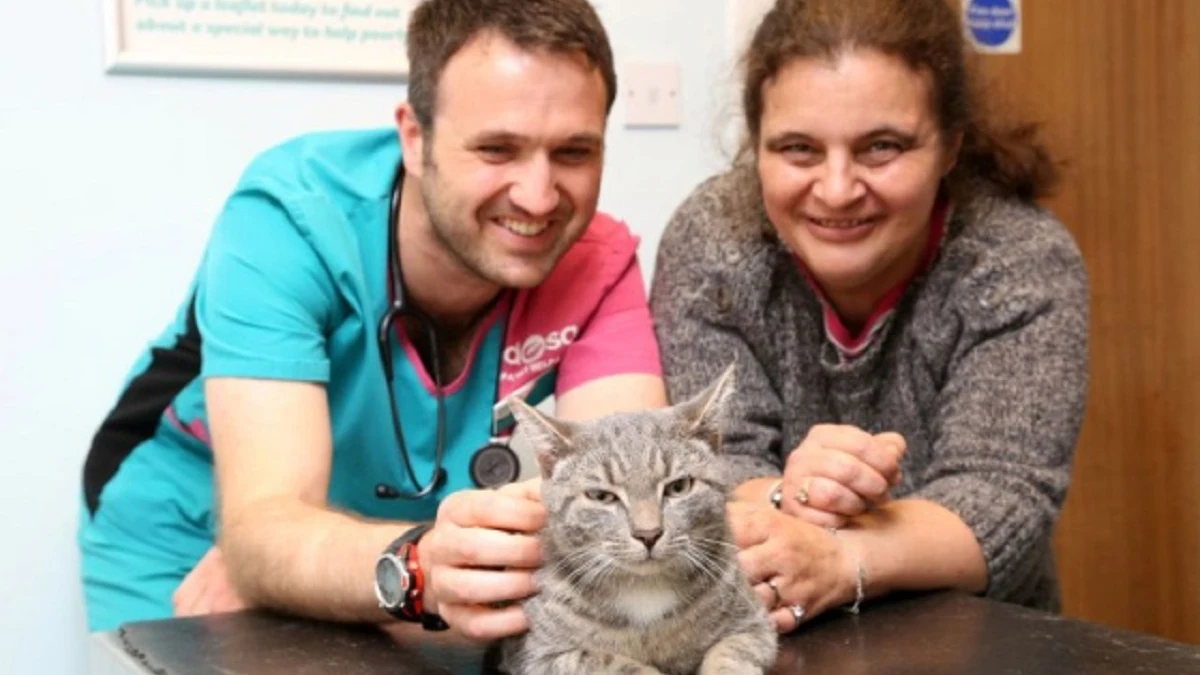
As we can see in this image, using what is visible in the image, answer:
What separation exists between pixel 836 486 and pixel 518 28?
0.57m

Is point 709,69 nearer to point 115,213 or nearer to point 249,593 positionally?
point 115,213

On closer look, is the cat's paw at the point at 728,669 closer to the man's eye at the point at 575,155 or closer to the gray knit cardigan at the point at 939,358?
the gray knit cardigan at the point at 939,358

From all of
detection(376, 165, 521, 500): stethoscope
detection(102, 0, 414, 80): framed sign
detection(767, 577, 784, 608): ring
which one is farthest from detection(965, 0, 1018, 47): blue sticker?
detection(767, 577, 784, 608): ring

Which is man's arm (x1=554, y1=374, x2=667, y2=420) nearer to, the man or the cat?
the man

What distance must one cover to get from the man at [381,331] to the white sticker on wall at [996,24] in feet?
3.30

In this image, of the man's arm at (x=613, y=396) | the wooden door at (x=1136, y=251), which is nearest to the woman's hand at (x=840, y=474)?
the man's arm at (x=613, y=396)

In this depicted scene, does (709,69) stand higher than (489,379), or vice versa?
(709,69)

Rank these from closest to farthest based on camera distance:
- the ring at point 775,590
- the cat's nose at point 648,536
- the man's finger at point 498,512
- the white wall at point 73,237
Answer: the cat's nose at point 648,536
the man's finger at point 498,512
the ring at point 775,590
the white wall at point 73,237

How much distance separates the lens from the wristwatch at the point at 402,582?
43.0 inches

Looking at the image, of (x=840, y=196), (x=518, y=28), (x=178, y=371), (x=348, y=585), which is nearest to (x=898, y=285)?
(x=840, y=196)

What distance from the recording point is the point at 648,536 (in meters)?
0.91

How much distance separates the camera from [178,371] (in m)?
1.60

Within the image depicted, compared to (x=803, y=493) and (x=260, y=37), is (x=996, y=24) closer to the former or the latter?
(x=260, y=37)

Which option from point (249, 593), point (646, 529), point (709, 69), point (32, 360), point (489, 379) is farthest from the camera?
point (709, 69)
